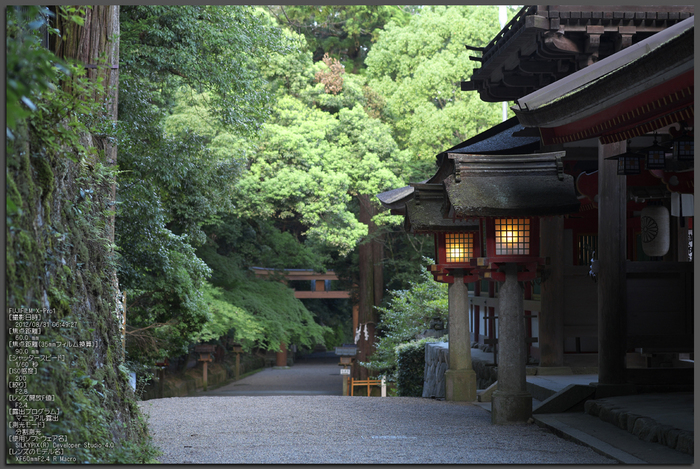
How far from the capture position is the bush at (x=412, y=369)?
45.8 ft

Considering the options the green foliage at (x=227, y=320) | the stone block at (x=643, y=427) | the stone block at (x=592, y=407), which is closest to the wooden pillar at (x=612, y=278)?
the stone block at (x=592, y=407)

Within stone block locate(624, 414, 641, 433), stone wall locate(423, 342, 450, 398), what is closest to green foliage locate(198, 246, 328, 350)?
stone wall locate(423, 342, 450, 398)

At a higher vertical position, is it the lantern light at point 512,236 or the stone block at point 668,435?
the lantern light at point 512,236

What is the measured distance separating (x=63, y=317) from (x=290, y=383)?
20.3m

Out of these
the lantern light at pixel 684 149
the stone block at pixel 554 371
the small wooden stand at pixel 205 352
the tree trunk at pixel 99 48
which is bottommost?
the small wooden stand at pixel 205 352

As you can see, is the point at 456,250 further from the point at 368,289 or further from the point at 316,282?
the point at 316,282

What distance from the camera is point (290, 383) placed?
2398cm

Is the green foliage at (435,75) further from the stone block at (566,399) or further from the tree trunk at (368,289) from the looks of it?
the stone block at (566,399)

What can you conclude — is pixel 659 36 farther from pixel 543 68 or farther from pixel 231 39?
pixel 231 39

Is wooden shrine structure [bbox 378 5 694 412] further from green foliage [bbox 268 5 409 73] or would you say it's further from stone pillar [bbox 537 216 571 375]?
green foliage [bbox 268 5 409 73]

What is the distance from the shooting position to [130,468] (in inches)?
162

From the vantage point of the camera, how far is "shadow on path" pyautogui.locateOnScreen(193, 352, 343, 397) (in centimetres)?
2131

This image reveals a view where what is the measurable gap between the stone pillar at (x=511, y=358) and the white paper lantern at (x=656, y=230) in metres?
1.34

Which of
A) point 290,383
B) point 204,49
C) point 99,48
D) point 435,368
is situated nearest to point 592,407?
point 435,368
